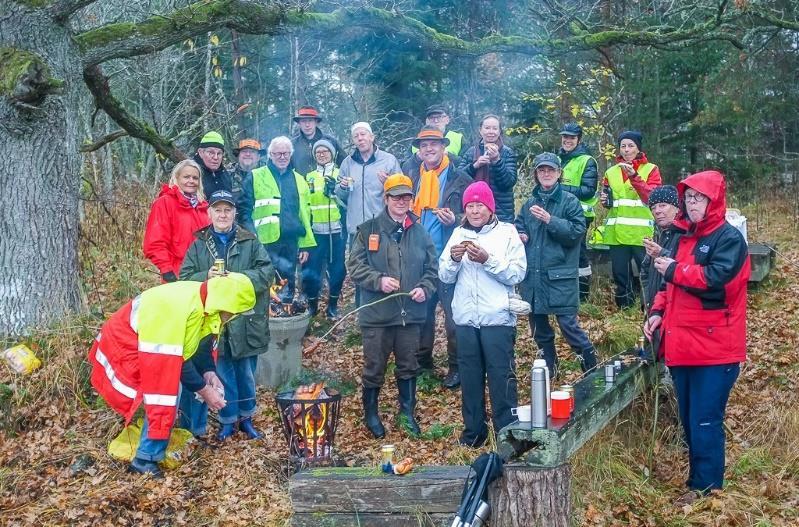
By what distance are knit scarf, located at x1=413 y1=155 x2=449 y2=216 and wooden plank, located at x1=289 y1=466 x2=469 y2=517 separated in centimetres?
305

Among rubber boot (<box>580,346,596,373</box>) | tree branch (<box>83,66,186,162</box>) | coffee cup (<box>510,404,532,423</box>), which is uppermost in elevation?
tree branch (<box>83,66,186,162</box>)

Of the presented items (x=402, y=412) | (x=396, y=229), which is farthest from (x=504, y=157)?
(x=402, y=412)

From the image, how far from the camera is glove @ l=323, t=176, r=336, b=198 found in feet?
27.2

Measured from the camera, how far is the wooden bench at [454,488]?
161 inches

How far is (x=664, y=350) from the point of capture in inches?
210

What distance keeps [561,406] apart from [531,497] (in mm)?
627

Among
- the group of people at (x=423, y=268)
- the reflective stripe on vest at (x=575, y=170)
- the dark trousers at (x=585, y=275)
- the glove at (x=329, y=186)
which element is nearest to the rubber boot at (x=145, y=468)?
the group of people at (x=423, y=268)

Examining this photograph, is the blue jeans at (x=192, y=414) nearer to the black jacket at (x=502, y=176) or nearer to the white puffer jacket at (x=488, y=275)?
the white puffer jacket at (x=488, y=275)

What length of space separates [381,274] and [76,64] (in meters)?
3.73

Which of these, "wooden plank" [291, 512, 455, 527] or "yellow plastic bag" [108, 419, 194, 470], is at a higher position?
"yellow plastic bag" [108, 419, 194, 470]

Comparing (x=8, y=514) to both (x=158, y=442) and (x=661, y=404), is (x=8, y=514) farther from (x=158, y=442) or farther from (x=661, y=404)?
(x=661, y=404)

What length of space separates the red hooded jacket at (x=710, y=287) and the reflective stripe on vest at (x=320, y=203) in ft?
14.2

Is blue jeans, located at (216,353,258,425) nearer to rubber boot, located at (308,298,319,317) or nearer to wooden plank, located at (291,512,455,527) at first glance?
wooden plank, located at (291,512,455,527)

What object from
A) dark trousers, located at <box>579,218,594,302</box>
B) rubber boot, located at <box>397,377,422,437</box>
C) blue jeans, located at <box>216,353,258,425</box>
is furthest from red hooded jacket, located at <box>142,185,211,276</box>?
dark trousers, located at <box>579,218,594,302</box>
